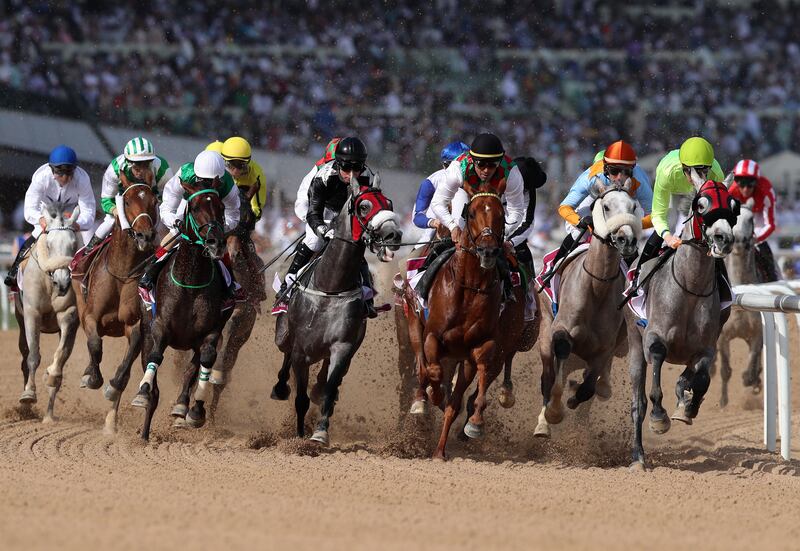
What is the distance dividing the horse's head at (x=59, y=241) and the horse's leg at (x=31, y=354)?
0.43 m

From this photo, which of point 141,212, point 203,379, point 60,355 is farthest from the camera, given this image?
point 60,355

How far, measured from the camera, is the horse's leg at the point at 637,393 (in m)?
7.34

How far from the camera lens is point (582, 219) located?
26.7 feet

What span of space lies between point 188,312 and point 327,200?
1215mm

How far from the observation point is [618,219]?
731 centimetres

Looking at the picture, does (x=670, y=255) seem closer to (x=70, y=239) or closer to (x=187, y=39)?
(x=70, y=239)

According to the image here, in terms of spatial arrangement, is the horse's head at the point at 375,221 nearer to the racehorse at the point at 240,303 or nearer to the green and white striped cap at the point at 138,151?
the racehorse at the point at 240,303

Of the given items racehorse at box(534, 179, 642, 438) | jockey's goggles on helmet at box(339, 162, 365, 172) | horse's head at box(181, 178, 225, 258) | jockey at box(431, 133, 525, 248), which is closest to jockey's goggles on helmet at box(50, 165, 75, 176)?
horse's head at box(181, 178, 225, 258)

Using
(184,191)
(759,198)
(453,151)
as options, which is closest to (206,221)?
(184,191)

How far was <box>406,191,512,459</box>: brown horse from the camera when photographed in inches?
288

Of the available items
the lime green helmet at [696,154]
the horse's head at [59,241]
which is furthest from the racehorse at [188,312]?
the lime green helmet at [696,154]

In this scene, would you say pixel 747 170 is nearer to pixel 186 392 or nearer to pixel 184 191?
pixel 184 191

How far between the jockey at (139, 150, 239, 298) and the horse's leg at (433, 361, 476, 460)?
1.69 metres

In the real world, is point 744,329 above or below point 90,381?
above
